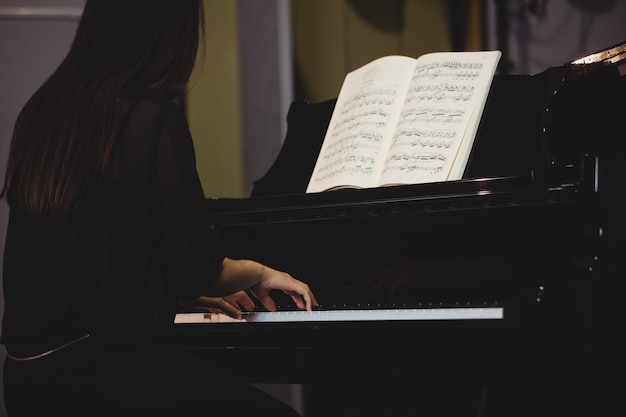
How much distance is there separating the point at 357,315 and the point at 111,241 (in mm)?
647

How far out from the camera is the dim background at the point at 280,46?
4.07 m

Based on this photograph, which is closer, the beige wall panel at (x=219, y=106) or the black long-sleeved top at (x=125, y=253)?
the black long-sleeved top at (x=125, y=253)

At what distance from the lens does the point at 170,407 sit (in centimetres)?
149

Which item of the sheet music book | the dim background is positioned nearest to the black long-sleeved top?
the sheet music book

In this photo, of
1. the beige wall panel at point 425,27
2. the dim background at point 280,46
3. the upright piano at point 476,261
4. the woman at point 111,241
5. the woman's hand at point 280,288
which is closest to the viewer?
the woman at point 111,241

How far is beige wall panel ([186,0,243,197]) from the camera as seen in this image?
4.51 meters

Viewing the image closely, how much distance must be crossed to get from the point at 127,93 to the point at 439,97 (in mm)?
925

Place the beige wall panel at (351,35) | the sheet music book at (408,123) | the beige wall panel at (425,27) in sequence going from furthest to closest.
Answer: the beige wall panel at (425,27)
the beige wall panel at (351,35)
the sheet music book at (408,123)

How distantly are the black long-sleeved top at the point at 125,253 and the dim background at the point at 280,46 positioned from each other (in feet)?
8.35

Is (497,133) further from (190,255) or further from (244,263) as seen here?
(190,255)

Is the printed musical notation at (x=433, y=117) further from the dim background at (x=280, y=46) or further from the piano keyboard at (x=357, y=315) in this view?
the dim background at (x=280, y=46)

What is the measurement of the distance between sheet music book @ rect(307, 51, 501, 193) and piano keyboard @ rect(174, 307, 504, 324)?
1.22 feet

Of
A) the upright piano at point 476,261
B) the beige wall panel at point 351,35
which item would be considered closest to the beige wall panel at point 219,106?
the beige wall panel at point 351,35

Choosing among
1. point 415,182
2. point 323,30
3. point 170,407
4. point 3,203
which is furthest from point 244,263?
point 323,30
